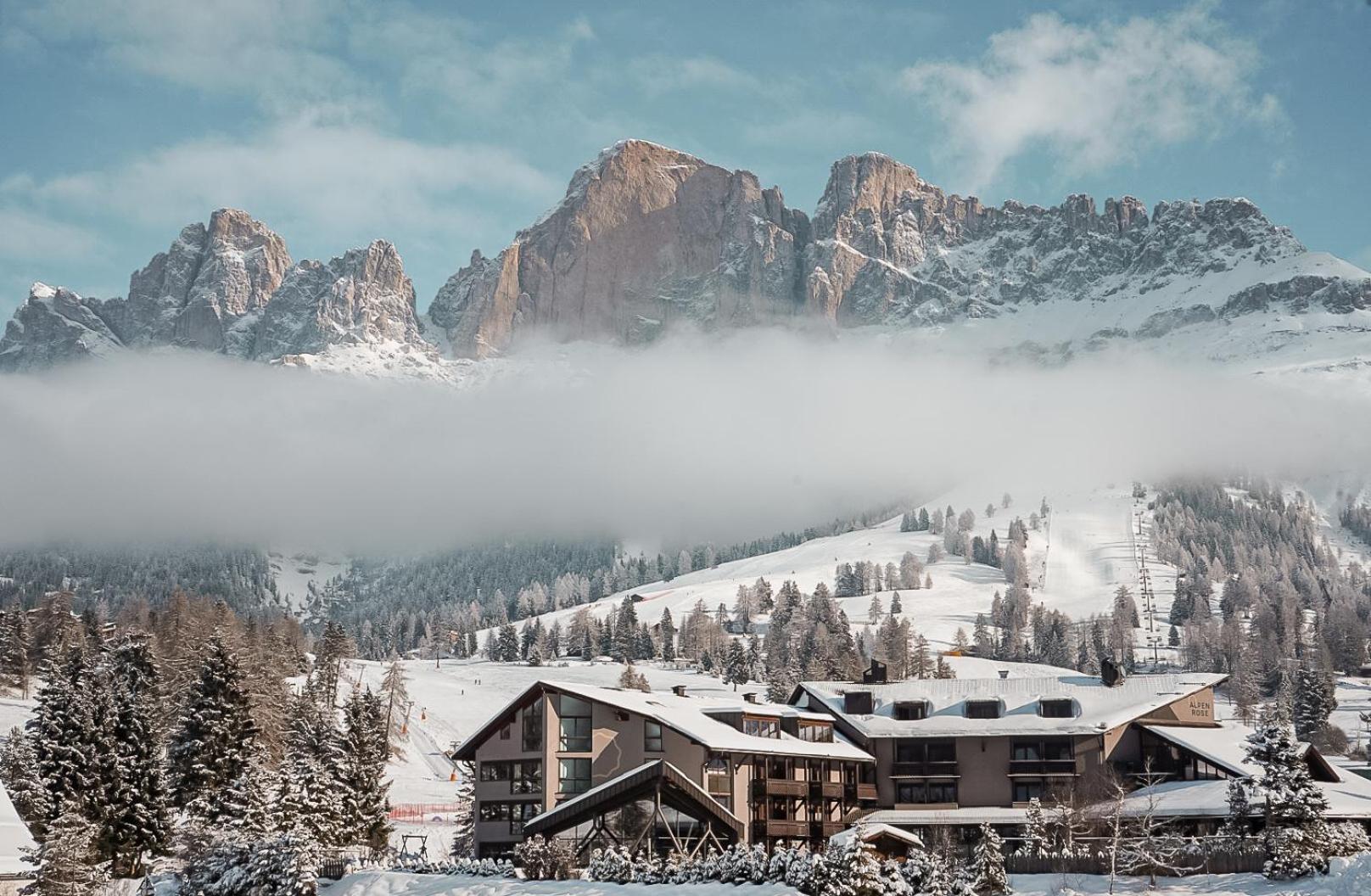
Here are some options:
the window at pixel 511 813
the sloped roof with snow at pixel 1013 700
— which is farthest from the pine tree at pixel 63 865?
the sloped roof with snow at pixel 1013 700

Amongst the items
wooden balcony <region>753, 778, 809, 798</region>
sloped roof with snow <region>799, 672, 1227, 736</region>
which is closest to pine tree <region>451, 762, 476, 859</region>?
wooden balcony <region>753, 778, 809, 798</region>

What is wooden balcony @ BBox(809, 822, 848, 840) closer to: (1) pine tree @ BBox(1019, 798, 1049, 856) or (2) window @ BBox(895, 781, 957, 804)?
(2) window @ BBox(895, 781, 957, 804)

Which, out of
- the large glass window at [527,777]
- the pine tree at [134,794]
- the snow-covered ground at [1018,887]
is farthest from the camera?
the large glass window at [527,777]

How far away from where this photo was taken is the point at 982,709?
90.4m

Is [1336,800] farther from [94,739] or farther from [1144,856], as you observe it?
[94,739]

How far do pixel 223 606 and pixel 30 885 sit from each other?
97754 millimetres

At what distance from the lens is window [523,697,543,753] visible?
250 ft

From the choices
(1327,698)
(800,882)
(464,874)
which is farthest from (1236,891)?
(1327,698)

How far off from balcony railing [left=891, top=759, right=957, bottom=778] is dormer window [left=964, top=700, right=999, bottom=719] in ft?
13.9

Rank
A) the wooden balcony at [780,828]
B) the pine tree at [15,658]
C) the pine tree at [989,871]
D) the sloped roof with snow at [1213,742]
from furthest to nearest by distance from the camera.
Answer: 1. the pine tree at [15,658]
2. the sloped roof with snow at [1213,742]
3. the wooden balcony at [780,828]
4. the pine tree at [989,871]

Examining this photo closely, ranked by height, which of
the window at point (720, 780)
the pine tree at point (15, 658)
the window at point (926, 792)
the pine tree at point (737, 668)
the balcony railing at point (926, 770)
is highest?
the pine tree at point (15, 658)

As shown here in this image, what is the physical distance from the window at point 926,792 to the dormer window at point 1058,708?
7562 mm

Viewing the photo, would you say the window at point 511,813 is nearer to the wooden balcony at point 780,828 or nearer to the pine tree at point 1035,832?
the wooden balcony at point 780,828

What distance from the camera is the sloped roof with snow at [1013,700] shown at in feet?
285
